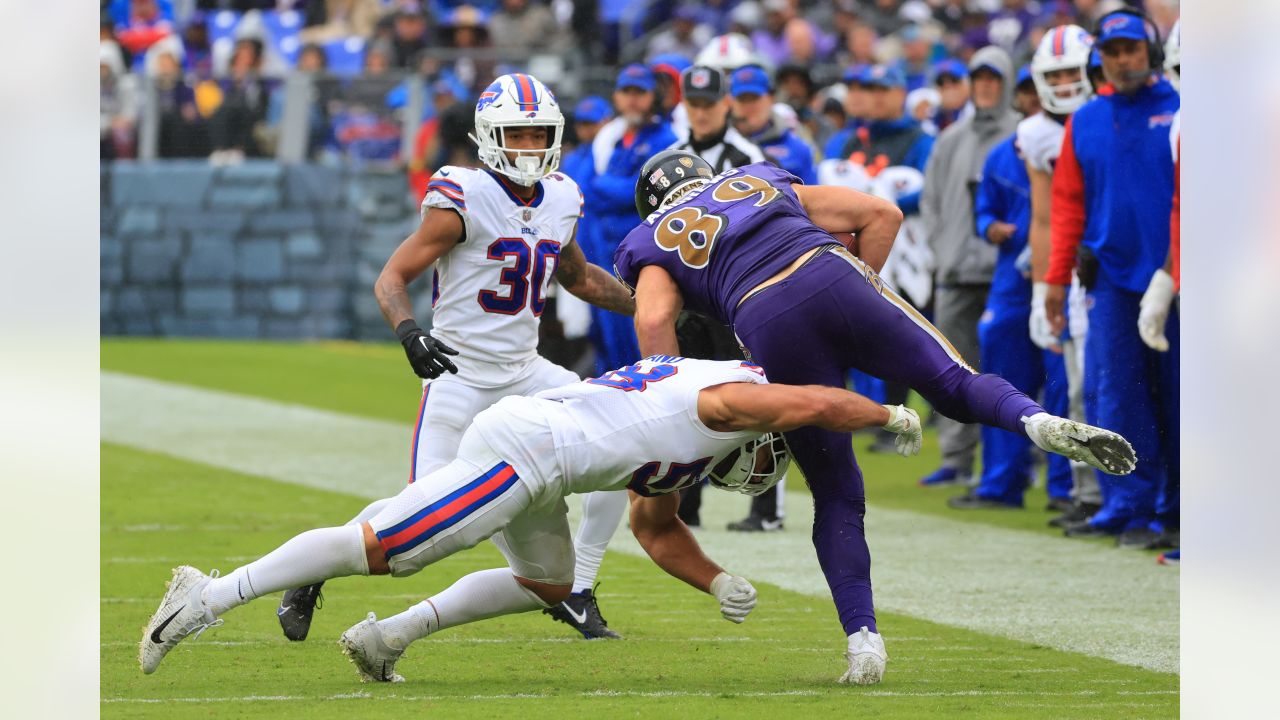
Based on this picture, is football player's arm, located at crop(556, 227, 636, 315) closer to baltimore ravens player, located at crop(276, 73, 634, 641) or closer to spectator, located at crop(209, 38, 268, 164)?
baltimore ravens player, located at crop(276, 73, 634, 641)

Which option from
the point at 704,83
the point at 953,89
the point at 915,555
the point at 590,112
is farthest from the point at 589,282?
the point at 953,89

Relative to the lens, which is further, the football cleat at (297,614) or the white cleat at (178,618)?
the football cleat at (297,614)

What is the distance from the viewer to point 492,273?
6.14 metres

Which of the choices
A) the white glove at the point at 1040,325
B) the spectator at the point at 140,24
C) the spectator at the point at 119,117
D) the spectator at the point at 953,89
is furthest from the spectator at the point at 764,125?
the spectator at the point at 140,24

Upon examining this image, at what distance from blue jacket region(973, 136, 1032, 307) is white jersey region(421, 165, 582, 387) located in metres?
3.81

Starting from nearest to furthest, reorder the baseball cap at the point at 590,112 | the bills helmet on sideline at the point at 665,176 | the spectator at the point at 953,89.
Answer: the bills helmet on sideline at the point at 665,176 → the baseball cap at the point at 590,112 → the spectator at the point at 953,89

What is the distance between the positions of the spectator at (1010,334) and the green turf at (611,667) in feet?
8.35

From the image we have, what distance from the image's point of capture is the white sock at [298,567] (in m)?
4.91

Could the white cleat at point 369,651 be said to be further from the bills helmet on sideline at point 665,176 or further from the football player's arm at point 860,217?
the football player's arm at point 860,217

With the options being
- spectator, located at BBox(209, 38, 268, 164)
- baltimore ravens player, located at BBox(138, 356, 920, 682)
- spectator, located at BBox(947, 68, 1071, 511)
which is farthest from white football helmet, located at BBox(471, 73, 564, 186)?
spectator, located at BBox(209, 38, 268, 164)

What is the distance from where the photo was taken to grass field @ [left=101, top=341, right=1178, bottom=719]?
490 cm

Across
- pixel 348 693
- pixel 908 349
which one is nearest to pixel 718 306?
pixel 908 349

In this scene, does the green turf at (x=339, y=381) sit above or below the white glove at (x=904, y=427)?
below
